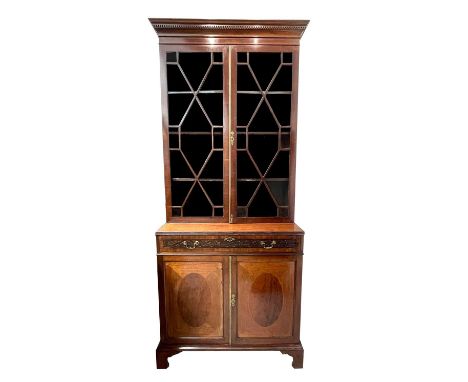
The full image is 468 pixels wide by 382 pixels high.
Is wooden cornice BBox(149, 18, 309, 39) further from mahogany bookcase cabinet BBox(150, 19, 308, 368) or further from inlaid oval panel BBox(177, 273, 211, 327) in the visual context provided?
inlaid oval panel BBox(177, 273, 211, 327)

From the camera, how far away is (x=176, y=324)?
6.51ft

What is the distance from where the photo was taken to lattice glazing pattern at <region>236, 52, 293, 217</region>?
2.04 meters

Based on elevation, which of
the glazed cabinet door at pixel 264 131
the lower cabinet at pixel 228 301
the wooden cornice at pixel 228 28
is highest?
the wooden cornice at pixel 228 28

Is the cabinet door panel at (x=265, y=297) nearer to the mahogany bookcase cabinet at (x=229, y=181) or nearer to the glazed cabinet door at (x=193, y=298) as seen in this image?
the mahogany bookcase cabinet at (x=229, y=181)

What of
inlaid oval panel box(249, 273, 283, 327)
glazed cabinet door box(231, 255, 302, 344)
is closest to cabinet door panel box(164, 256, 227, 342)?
glazed cabinet door box(231, 255, 302, 344)

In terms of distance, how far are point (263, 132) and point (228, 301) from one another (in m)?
1.28

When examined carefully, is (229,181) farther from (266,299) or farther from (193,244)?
(266,299)

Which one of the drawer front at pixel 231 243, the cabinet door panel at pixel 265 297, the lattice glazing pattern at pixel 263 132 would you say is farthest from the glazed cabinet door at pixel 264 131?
the cabinet door panel at pixel 265 297

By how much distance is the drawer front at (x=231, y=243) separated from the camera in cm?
193

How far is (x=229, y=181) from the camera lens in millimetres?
2082

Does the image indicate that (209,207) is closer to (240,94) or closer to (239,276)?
(239,276)

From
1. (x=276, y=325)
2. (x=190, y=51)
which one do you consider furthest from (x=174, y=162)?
(x=276, y=325)

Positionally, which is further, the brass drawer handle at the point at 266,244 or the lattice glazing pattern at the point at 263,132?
the lattice glazing pattern at the point at 263,132

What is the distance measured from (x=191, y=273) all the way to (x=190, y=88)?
136 centimetres
